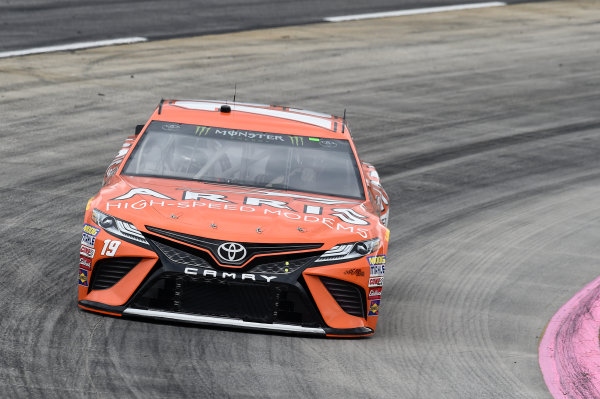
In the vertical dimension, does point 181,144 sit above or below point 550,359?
above

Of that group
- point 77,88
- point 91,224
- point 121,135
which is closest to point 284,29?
point 77,88

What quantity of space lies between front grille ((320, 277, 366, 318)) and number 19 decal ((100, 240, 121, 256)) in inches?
56.9

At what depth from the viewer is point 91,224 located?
7.81 metres

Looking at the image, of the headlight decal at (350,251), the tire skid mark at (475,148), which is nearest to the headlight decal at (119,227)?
the headlight decal at (350,251)

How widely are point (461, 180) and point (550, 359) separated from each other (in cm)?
615

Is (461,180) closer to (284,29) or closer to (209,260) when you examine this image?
(209,260)

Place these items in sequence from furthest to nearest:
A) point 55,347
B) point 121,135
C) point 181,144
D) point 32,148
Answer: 1. point 121,135
2. point 32,148
3. point 181,144
4. point 55,347

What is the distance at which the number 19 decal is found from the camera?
7578 millimetres

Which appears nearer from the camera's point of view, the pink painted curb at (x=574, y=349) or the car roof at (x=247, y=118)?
the pink painted curb at (x=574, y=349)

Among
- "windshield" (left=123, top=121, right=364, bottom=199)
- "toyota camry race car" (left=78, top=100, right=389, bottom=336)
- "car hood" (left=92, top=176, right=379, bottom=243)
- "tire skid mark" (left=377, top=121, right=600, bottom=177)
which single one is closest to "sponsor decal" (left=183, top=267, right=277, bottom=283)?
"toyota camry race car" (left=78, top=100, right=389, bottom=336)

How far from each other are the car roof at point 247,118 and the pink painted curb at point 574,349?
245 cm

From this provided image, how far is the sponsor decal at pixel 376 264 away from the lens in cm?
786

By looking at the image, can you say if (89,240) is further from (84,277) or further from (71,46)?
(71,46)

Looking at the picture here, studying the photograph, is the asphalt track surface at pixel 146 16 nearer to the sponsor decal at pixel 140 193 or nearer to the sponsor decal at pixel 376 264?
the sponsor decal at pixel 140 193
